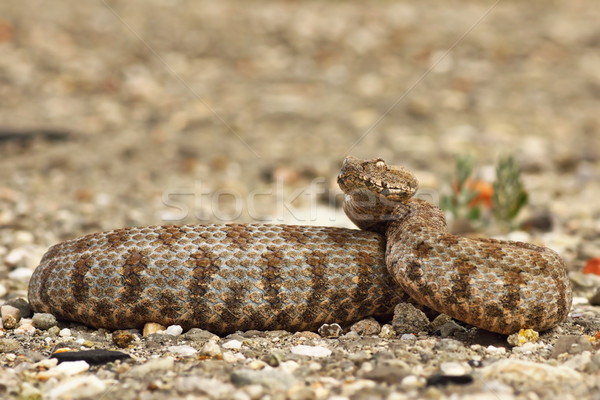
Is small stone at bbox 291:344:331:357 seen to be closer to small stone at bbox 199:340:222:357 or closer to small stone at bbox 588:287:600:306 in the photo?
small stone at bbox 199:340:222:357

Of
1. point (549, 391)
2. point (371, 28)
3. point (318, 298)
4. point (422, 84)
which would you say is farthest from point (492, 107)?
point (549, 391)

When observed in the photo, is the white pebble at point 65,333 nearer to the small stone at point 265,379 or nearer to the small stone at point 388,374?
the small stone at point 265,379

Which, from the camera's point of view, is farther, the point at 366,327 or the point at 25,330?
the point at 25,330

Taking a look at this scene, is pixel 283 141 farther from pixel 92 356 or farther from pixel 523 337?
pixel 92 356

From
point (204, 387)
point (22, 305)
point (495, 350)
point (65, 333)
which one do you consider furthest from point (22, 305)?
point (495, 350)

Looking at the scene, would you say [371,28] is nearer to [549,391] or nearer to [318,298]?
[318,298]

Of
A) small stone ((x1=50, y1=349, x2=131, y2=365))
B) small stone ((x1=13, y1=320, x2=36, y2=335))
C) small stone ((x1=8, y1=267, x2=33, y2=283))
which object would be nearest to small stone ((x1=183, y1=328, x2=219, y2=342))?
small stone ((x1=50, y1=349, x2=131, y2=365))
